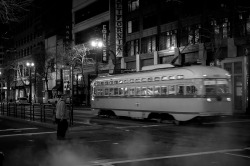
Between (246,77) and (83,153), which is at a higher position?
(246,77)

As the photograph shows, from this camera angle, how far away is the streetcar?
2144cm

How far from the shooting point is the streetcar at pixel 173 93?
21.4m

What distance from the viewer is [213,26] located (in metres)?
38.3

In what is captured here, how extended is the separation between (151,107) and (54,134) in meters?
8.53

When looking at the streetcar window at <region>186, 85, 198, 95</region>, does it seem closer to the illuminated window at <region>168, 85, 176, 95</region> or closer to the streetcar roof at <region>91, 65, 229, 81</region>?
the streetcar roof at <region>91, 65, 229, 81</region>

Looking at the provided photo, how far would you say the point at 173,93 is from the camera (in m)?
22.9

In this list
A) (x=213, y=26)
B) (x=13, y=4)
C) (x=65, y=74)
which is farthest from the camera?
(x=65, y=74)

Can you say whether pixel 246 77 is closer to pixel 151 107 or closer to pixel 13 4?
pixel 151 107

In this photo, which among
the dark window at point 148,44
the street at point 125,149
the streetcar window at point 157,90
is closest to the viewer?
the street at point 125,149

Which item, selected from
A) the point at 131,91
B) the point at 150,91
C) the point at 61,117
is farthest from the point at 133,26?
the point at 61,117

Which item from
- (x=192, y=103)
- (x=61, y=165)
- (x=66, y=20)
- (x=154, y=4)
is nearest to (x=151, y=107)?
(x=192, y=103)

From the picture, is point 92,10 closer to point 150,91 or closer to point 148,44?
point 148,44

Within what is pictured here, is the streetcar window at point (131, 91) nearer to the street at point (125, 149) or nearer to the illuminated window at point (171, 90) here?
the illuminated window at point (171, 90)

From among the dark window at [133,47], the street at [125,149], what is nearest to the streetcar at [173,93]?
the street at [125,149]
